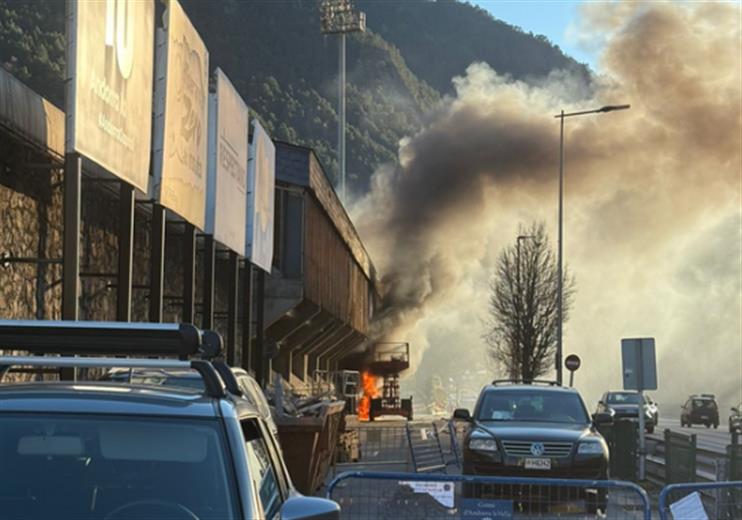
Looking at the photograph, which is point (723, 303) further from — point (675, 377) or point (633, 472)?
point (633, 472)

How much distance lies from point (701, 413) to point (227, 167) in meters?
43.9

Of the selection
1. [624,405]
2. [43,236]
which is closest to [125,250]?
[43,236]

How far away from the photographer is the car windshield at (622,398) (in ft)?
161

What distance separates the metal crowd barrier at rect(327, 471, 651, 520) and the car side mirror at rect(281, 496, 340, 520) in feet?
12.1

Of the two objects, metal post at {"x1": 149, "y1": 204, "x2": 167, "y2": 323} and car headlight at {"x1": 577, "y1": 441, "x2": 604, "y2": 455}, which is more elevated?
metal post at {"x1": 149, "y1": 204, "x2": 167, "y2": 323}

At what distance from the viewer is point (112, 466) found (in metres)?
4.47

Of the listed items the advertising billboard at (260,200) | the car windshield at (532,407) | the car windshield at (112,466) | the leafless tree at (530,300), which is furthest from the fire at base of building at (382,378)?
the car windshield at (112,466)

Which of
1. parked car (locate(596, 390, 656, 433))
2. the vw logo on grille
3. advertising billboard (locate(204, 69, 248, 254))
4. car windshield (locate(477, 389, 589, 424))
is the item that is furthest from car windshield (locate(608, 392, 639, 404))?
the vw logo on grille

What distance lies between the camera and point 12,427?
176 inches

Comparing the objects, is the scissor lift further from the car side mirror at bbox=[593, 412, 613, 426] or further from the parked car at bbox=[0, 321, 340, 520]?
the parked car at bbox=[0, 321, 340, 520]

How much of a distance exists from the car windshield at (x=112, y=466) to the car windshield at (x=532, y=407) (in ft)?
41.8

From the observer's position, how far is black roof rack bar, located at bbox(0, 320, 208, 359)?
4.87m

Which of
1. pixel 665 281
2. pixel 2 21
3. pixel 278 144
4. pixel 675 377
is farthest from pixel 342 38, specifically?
pixel 675 377

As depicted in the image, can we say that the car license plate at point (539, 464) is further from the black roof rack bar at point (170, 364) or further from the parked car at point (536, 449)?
the black roof rack bar at point (170, 364)
